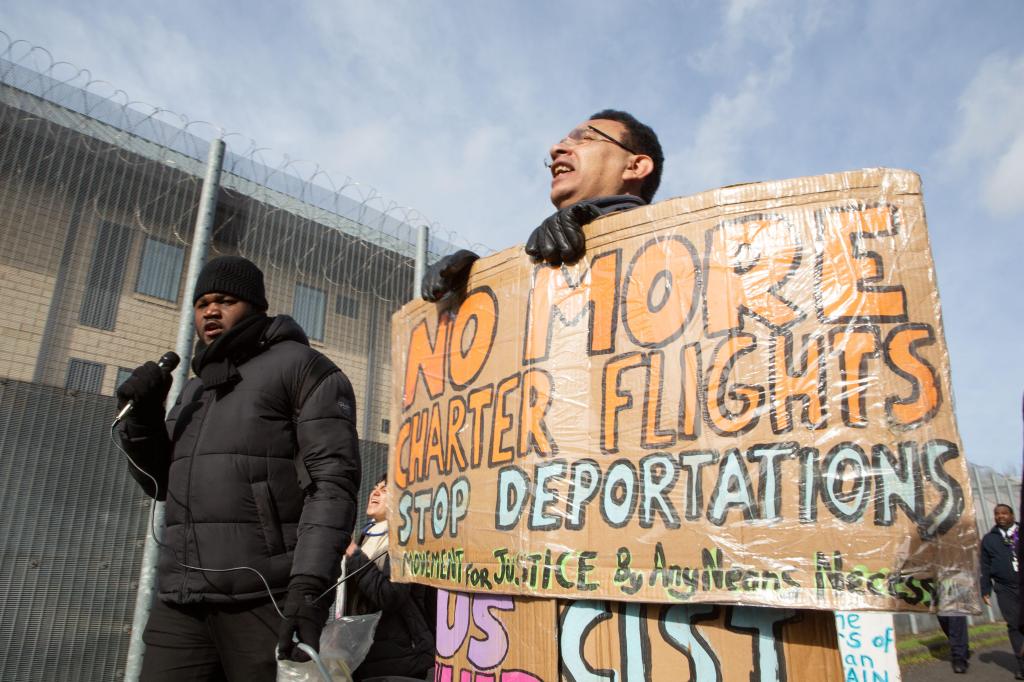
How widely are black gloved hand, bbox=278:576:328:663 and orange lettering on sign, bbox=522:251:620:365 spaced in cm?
98

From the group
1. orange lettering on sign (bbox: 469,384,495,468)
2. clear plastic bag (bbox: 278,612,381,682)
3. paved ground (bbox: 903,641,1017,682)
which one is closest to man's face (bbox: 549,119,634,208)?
orange lettering on sign (bbox: 469,384,495,468)

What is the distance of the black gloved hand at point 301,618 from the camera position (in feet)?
7.09

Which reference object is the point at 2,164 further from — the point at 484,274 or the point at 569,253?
the point at 569,253

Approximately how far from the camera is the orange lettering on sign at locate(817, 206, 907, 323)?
171cm

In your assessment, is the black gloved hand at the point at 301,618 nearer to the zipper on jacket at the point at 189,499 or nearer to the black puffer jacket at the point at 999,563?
the zipper on jacket at the point at 189,499

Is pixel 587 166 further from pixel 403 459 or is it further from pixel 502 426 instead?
pixel 403 459

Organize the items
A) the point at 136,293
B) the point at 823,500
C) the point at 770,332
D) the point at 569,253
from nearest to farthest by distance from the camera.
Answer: the point at 823,500 < the point at 770,332 < the point at 569,253 < the point at 136,293

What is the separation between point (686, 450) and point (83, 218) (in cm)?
489

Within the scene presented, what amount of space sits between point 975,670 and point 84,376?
1011 cm

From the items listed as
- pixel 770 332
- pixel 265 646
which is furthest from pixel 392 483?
pixel 770 332

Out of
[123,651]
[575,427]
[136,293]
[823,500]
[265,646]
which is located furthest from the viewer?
[136,293]

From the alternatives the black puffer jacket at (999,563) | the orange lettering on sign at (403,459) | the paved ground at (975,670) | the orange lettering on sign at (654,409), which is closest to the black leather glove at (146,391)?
the orange lettering on sign at (403,459)

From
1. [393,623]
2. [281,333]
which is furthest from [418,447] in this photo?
[393,623]

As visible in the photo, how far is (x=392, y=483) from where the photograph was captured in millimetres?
2684
